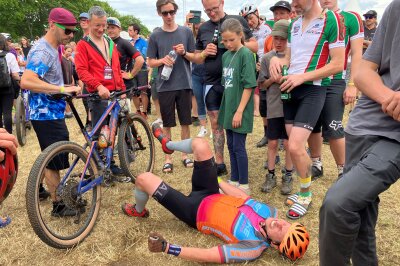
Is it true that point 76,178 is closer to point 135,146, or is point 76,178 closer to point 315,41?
point 135,146

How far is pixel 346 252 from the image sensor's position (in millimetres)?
1676

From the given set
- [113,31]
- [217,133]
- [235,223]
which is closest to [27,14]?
[113,31]

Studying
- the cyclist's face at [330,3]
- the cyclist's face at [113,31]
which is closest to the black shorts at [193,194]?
the cyclist's face at [330,3]

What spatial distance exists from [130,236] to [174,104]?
7.16 feet

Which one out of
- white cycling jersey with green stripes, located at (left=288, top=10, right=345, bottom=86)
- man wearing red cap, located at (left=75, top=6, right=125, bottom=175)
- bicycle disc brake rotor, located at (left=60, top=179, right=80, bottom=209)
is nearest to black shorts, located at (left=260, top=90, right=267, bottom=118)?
white cycling jersey with green stripes, located at (left=288, top=10, right=345, bottom=86)

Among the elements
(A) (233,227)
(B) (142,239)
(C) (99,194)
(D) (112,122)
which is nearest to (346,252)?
(A) (233,227)

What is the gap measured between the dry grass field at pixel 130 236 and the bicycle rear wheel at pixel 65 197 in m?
0.15

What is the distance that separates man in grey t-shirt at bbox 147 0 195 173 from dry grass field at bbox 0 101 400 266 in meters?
1.09

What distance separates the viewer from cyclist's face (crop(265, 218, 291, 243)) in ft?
8.83

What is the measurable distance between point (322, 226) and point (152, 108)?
8.57 metres

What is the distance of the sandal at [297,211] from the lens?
11.2 ft

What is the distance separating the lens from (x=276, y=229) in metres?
2.71

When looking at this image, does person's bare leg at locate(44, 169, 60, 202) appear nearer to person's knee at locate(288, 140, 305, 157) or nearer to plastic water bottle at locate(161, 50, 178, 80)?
plastic water bottle at locate(161, 50, 178, 80)

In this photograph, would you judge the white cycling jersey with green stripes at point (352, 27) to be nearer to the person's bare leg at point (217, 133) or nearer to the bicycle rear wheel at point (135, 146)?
the person's bare leg at point (217, 133)
